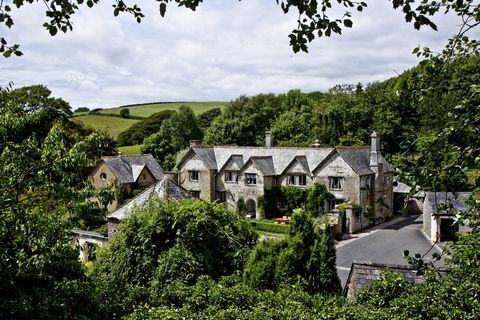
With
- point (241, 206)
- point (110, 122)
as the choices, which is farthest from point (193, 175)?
point (110, 122)

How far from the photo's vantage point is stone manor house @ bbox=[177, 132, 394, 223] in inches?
1619

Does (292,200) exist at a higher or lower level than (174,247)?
lower

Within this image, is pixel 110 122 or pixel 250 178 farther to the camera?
pixel 110 122

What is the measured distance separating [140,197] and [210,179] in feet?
78.4

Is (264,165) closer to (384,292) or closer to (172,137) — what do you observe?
(172,137)

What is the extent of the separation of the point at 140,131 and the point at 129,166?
4194 cm

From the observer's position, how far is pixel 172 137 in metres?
74.6

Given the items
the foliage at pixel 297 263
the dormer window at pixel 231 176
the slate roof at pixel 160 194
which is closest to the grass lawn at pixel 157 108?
the dormer window at pixel 231 176

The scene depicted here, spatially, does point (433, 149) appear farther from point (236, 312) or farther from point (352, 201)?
point (352, 201)

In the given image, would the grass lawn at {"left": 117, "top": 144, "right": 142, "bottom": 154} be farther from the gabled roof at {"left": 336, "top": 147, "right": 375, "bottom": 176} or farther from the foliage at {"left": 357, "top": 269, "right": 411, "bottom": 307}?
the foliage at {"left": 357, "top": 269, "right": 411, "bottom": 307}

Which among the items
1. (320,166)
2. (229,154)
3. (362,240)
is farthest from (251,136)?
(362,240)

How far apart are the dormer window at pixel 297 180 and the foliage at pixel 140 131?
50099mm

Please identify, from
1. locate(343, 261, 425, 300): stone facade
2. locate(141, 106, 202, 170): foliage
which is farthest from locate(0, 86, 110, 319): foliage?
locate(141, 106, 202, 170): foliage

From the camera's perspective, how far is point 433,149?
4.96 meters
